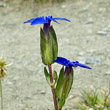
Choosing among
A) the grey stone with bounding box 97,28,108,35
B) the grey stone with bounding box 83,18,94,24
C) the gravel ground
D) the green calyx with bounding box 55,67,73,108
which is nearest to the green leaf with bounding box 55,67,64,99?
the green calyx with bounding box 55,67,73,108

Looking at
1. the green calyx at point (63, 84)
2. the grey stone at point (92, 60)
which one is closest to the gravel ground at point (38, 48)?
the grey stone at point (92, 60)

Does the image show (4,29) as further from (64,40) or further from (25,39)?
(64,40)

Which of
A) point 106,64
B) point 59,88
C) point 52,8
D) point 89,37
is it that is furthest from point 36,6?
point 59,88

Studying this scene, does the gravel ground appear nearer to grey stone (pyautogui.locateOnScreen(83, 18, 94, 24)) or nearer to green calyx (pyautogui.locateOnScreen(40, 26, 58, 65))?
grey stone (pyautogui.locateOnScreen(83, 18, 94, 24))

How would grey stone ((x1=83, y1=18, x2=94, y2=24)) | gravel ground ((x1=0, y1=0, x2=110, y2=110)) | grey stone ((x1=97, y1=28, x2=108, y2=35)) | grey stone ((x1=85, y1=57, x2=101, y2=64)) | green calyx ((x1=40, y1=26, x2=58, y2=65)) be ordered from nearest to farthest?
green calyx ((x1=40, y1=26, x2=58, y2=65))
gravel ground ((x1=0, y1=0, x2=110, y2=110))
grey stone ((x1=85, y1=57, x2=101, y2=64))
grey stone ((x1=97, y1=28, x2=108, y2=35))
grey stone ((x1=83, y1=18, x2=94, y2=24))

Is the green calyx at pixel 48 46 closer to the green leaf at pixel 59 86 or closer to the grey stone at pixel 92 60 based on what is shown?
the green leaf at pixel 59 86

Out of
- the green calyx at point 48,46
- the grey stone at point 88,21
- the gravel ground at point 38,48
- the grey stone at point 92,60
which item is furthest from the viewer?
the grey stone at point 88,21

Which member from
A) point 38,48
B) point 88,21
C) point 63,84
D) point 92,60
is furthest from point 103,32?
point 63,84

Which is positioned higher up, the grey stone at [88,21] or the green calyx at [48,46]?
the green calyx at [48,46]
